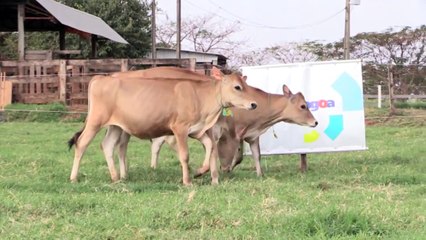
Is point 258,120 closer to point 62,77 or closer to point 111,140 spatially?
point 111,140

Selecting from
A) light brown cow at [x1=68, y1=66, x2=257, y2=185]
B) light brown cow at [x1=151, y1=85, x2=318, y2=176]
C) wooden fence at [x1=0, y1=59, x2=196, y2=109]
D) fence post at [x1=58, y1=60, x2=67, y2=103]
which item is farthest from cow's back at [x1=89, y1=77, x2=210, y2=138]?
fence post at [x1=58, y1=60, x2=67, y2=103]

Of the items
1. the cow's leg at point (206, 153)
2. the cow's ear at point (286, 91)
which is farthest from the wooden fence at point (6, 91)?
the cow's leg at point (206, 153)

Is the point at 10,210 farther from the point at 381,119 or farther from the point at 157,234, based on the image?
the point at 381,119

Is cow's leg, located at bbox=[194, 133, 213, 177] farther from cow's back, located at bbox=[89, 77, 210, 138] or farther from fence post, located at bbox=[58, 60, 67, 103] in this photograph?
fence post, located at bbox=[58, 60, 67, 103]

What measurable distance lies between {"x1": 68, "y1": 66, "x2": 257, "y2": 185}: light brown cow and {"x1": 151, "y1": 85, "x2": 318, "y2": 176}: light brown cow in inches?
28.7

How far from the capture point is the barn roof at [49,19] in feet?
84.5

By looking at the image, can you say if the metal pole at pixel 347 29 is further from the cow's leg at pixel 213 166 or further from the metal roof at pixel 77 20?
the cow's leg at pixel 213 166

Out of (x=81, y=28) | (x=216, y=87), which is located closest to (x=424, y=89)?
(x=81, y=28)

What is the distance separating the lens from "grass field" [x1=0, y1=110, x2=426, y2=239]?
517cm

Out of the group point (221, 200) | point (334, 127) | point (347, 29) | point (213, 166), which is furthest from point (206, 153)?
point (347, 29)

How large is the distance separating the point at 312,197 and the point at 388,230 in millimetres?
1683

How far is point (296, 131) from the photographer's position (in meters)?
9.84

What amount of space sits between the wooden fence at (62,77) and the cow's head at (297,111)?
1238 cm

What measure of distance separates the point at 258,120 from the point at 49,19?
2003 cm
